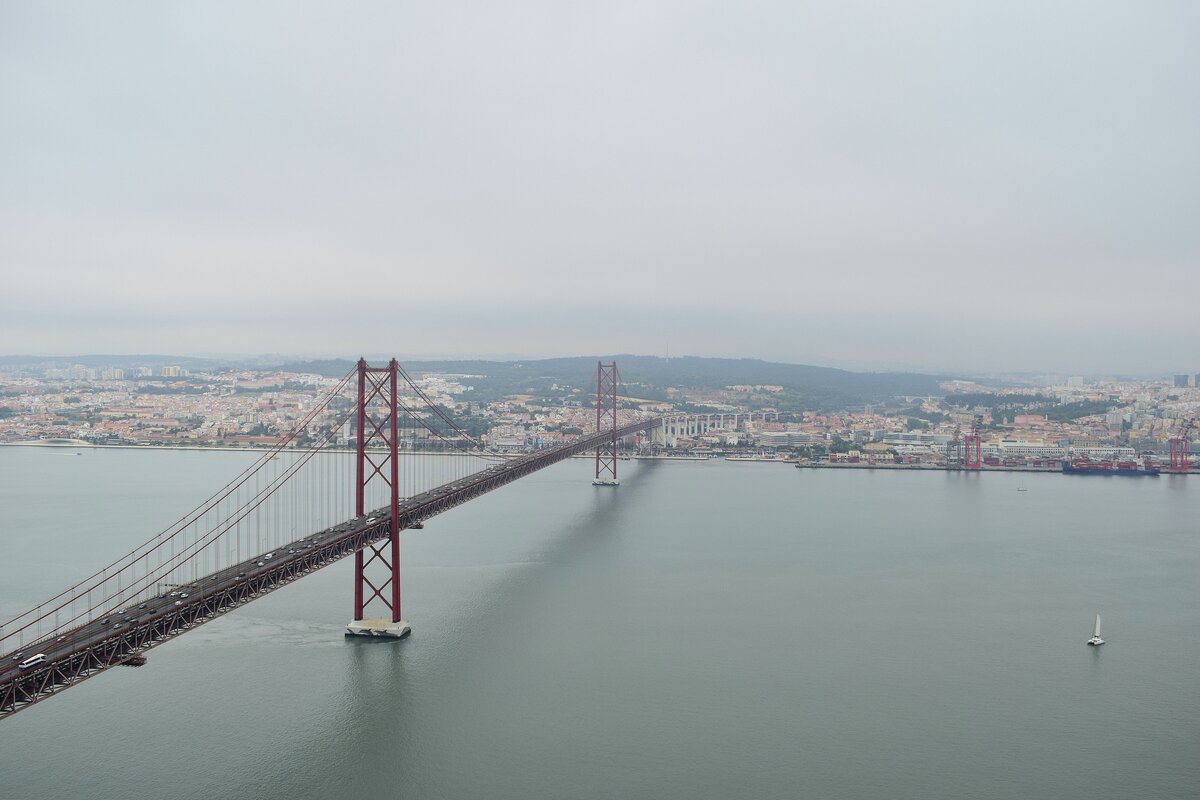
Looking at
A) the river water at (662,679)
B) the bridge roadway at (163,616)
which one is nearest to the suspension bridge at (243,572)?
the bridge roadway at (163,616)

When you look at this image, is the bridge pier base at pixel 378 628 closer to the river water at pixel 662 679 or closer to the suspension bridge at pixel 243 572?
the suspension bridge at pixel 243 572

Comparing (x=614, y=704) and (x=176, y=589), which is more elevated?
(x=176, y=589)

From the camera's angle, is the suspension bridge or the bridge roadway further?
the suspension bridge

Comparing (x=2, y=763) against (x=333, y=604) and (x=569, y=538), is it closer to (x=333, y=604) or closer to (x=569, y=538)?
(x=333, y=604)

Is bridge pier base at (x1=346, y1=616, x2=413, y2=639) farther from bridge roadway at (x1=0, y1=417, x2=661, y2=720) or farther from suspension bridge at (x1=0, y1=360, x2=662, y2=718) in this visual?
bridge roadway at (x1=0, y1=417, x2=661, y2=720)

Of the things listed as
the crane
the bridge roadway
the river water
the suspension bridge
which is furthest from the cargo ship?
the bridge roadway

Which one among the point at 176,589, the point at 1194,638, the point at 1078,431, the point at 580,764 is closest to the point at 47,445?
the point at 176,589
